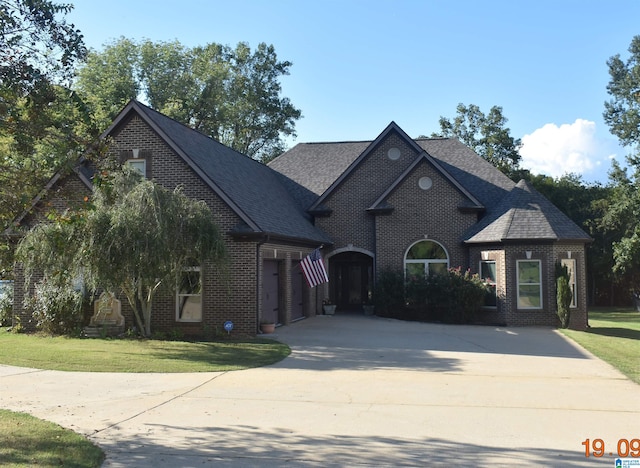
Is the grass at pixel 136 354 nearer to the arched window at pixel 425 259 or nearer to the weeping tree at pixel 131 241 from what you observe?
the weeping tree at pixel 131 241

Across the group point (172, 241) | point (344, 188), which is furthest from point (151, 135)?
point (344, 188)

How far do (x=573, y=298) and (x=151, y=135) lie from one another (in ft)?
51.8

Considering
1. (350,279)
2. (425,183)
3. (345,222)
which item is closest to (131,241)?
(345,222)

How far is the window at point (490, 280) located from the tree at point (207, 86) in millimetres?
23971

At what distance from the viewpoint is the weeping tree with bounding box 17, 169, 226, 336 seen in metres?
13.9

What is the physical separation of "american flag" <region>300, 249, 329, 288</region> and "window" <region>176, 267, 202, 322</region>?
4.17m

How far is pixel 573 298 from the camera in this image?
67.6ft

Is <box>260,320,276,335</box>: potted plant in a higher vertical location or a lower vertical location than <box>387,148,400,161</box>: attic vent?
lower

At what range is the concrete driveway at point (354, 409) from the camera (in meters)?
6.36

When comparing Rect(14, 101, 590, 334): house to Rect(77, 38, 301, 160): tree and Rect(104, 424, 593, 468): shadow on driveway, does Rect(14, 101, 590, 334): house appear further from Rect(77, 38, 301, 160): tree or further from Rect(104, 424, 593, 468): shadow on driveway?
Rect(77, 38, 301, 160): tree

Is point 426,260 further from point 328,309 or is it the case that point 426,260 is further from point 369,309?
point 328,309

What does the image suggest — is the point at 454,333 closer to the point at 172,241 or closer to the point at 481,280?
the point at 481,280

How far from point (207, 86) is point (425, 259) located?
2880 centimetres

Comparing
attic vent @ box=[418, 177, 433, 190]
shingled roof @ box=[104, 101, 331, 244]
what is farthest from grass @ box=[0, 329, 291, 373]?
attic vent @ box=[418, 177, 433, 190]
